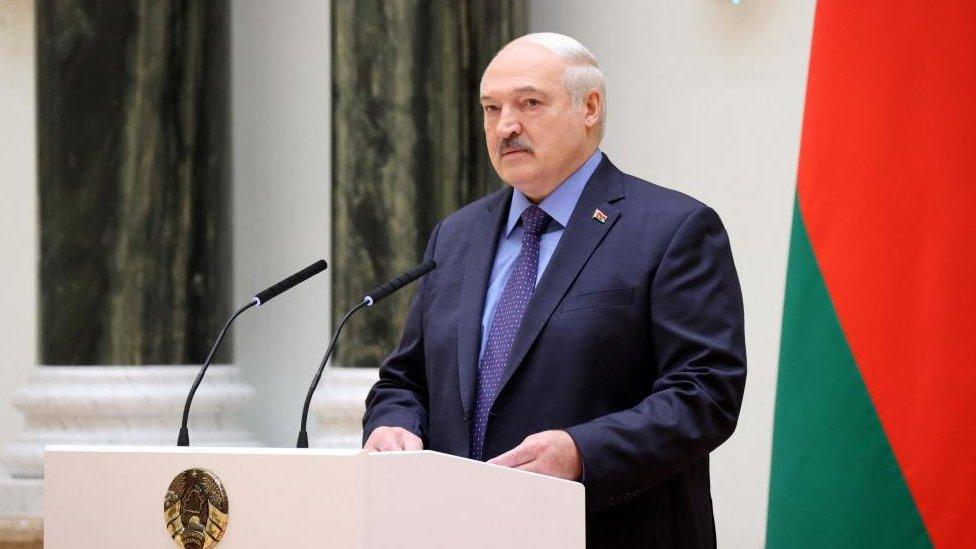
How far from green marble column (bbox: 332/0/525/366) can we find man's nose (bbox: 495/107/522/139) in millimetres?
1661

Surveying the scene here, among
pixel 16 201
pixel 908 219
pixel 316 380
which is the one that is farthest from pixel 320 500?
pixel 16 201

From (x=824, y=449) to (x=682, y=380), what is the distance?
0.82m

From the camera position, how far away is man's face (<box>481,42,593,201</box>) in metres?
2.84

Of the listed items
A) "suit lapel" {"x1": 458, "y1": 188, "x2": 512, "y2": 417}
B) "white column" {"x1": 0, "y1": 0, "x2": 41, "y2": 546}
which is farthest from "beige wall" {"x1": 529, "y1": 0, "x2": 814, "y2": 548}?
"white column" {"x1": 0, "y1": 0, "x2": 41, "y2": 546}

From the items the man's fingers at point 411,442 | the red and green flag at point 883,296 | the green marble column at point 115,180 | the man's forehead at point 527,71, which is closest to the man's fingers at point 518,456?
the man's fingers at point 411,442

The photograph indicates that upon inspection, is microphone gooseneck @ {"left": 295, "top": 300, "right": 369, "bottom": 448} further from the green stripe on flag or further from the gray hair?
the green stripe on flag

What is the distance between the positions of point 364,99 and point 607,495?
2.25 meters

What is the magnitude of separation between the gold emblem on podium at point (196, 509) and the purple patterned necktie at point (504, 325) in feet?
2.44

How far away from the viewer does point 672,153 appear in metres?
4.64

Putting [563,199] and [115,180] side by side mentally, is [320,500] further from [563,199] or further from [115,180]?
[115,180]

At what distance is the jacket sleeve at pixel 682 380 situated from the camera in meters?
2.52

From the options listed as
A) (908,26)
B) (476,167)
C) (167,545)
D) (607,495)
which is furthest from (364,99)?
(167,545)

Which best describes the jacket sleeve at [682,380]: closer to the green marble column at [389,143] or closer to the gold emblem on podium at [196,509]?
the gold emblem on podium at [196,509]

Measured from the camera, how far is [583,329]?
107 inches
